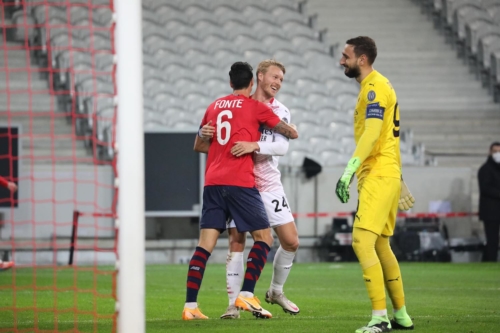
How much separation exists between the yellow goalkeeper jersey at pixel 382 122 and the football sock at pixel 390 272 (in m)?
0.47

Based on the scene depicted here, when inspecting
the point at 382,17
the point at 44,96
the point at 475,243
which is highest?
the point at 382,17

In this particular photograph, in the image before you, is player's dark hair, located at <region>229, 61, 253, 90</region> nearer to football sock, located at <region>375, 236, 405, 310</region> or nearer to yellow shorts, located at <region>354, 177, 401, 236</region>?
yellow shorts, located at <region>354, 177, 401, 236</region>

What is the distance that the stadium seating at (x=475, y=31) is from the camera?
20828mm

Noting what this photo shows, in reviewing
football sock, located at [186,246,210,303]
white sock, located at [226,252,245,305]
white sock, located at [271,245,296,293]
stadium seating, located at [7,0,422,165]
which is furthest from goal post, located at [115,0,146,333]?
stadium seating, located at [7,0,422,165]

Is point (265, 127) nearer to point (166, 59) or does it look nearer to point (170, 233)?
point (170, 233)

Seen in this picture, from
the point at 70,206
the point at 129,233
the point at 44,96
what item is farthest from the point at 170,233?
the point at 129,233

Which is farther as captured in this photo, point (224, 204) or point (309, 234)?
point (309, 234)

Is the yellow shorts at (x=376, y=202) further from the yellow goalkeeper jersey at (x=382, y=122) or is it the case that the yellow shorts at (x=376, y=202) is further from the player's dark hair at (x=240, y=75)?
→ the player's dark hair at (x=240, y=75)

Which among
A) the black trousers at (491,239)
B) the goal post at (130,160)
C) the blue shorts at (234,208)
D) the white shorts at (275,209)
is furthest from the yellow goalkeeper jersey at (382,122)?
the black trousers at (491,239)

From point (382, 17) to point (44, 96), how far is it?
875 centimetres

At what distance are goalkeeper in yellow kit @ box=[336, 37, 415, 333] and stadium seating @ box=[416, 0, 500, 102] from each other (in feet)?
48.9

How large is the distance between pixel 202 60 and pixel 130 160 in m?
15.6

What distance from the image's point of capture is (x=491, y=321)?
6.70 metres

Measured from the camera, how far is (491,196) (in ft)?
50.0
